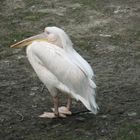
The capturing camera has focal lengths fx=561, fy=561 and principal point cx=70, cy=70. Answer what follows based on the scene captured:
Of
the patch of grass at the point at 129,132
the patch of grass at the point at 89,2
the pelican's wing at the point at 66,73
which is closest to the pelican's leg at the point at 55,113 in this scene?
the pelican's wing at the point at 66,73

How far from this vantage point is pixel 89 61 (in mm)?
7180

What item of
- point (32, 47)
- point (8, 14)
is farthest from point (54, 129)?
point (8, 14)

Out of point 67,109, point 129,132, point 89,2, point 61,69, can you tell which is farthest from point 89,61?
point 89,2

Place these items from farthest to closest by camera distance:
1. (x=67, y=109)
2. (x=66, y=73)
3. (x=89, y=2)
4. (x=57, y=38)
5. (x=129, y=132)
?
(x=89, y=2), (x=67, y=109), (x=57, y=38), (x=66, y=73), (x=129, y=132)

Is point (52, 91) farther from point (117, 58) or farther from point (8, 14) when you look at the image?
point (8, 14)

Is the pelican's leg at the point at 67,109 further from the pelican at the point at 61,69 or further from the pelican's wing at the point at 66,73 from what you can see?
the pelican's wing at the point at 66,73

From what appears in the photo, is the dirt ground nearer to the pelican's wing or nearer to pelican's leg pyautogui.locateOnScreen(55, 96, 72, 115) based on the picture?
pelican's leg pyautogui.locateOnScreen(55, 96, 72, 115)

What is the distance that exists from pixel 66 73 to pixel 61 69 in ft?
0.21

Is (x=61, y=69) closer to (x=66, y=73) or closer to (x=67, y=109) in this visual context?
(x=66, y=73)

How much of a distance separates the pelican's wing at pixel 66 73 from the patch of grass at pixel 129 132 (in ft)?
1.05

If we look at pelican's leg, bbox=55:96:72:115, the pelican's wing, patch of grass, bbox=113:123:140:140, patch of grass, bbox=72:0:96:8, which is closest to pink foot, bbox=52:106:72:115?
pelican's leg, bbox=55:96:72:115

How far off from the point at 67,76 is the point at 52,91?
25 cm

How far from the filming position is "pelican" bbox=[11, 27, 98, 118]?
5328mm

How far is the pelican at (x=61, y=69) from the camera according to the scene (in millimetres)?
5328
